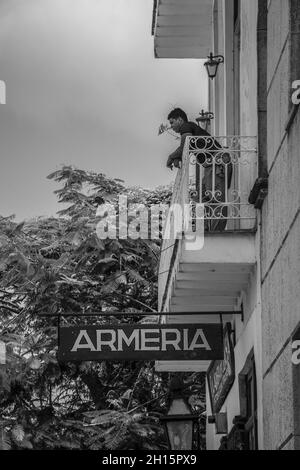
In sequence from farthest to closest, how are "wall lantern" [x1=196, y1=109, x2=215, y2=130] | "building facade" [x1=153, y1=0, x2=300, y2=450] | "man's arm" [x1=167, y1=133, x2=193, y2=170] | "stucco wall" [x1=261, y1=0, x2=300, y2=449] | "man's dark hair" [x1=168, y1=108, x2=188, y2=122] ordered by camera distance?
"wall lantern" [x1=196, y1=109, x2=215, y2=130], "man's dark hair" [x1=168, y1=108, x2=188, y2=122], "man's arm" [x1=167, y1=133, x2=193, y2=170], "building facade" [x1=153, y1=0, x2=300, y2=450], "stucco wall" [x1=261, y1=0, x2=300, y2=449]

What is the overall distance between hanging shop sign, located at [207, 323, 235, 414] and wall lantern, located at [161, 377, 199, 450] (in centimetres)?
126

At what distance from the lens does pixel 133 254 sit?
27062 millimetres

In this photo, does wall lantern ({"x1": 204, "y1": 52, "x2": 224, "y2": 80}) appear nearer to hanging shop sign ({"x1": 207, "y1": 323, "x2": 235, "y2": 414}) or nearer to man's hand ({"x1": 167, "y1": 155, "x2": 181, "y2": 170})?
man's hand ({"x1": 167, "y1": 155, "x2": 181, "y2": 170})

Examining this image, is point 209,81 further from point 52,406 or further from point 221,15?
point 52,406

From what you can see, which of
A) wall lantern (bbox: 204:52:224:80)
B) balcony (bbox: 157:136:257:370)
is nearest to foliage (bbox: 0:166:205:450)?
wall lantern (bbox: 204:52:224:80)

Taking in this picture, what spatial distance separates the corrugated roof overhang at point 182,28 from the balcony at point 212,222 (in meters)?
5.74

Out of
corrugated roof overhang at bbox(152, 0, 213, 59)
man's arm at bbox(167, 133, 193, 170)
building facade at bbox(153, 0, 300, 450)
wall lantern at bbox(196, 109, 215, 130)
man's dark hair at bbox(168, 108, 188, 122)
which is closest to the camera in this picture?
building facade at bbox(153, 0, 300, 450)

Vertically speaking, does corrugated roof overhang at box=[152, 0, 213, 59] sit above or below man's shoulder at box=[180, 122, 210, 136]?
above

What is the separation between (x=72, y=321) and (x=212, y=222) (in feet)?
30.3

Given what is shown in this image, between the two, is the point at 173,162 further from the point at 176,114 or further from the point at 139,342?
the point at 139,342

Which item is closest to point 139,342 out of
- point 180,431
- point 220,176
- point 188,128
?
point 180,431

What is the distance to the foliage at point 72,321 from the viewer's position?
24.3 metres

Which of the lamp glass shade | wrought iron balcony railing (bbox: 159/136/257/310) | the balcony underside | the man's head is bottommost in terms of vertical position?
the lamp glass shade

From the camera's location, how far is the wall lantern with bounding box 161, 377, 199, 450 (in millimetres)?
15586
